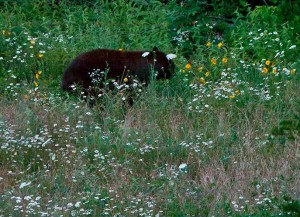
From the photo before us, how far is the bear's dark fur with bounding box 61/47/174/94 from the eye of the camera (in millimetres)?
10078

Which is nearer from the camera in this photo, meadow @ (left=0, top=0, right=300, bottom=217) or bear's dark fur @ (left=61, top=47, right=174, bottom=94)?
meadow @ (left=0, top=0, right=300, bottom=217)

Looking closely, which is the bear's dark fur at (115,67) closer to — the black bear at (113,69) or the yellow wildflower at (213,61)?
the black bear at (113,69)

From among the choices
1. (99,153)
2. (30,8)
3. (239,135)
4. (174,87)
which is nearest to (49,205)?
(99,153)

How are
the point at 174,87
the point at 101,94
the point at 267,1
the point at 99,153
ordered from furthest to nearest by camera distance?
the point at 267,1, the point at 174,87, the point at 101,94, the point at 99,153

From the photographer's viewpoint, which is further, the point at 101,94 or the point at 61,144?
the point at 101,94

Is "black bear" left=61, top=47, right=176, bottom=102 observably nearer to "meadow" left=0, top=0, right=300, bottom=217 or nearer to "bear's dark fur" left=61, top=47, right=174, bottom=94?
"bear's dark fur" left=61, top=47, right=174, bottom=94

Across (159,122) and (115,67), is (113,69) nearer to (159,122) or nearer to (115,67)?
(115,67)

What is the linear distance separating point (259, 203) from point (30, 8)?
7.56 metres

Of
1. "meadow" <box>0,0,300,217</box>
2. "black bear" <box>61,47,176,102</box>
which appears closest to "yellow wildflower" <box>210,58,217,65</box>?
"meadow" <box>0,0,300,217</box>

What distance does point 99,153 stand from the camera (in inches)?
330

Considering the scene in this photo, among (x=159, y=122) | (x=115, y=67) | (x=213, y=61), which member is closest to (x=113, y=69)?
(x=115, y=67)

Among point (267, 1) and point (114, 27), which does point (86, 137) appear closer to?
point (114, 27)

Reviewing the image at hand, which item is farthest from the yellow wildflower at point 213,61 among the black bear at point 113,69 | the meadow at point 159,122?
the black bear at point 113,69

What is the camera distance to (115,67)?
10219mm
